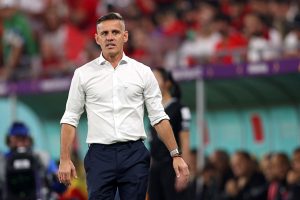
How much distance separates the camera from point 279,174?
1524cm

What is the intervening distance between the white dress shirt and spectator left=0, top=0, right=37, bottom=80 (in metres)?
10.4

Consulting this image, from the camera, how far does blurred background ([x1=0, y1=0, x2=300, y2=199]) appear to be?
16.1 metres

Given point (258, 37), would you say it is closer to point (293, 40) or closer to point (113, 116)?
point (293, 40)

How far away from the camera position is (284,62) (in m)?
15.2

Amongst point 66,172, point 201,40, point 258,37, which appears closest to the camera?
point 66,172

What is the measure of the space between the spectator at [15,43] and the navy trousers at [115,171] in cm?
1047

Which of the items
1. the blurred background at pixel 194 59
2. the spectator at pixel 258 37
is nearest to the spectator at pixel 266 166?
the blurred background at pixel 194 59

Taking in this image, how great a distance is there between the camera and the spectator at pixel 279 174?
15164mm

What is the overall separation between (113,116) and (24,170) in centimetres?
415

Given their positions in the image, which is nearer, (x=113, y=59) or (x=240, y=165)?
(x=113, y=59)

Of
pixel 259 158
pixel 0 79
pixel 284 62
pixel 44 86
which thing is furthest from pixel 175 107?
pixel 0 79

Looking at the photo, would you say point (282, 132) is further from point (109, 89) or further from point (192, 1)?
point (109, 89)

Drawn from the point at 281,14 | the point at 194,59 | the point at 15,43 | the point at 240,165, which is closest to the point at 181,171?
the point at 240,165

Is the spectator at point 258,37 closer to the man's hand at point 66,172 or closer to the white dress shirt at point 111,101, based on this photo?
the white dress shirt at point 111,101
